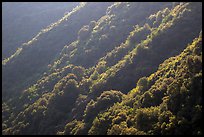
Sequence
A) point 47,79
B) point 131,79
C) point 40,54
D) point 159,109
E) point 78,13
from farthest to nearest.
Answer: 1. point 78,13
2. point 40,54
3. point 47,79
4. point 131,79
5. point 159,109

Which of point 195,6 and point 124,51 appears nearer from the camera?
point 195,6

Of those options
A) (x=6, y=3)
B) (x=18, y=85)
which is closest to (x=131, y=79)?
(x=18, y=85)

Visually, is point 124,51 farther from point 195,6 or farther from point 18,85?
point 18,85

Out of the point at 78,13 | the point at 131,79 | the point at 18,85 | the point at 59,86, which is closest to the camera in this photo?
the point at 131,79

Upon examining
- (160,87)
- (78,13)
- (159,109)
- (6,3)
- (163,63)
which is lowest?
(159,109)

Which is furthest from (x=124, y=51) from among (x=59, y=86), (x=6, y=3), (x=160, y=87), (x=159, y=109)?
(x=6, y=3)

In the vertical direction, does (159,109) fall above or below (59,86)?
below
